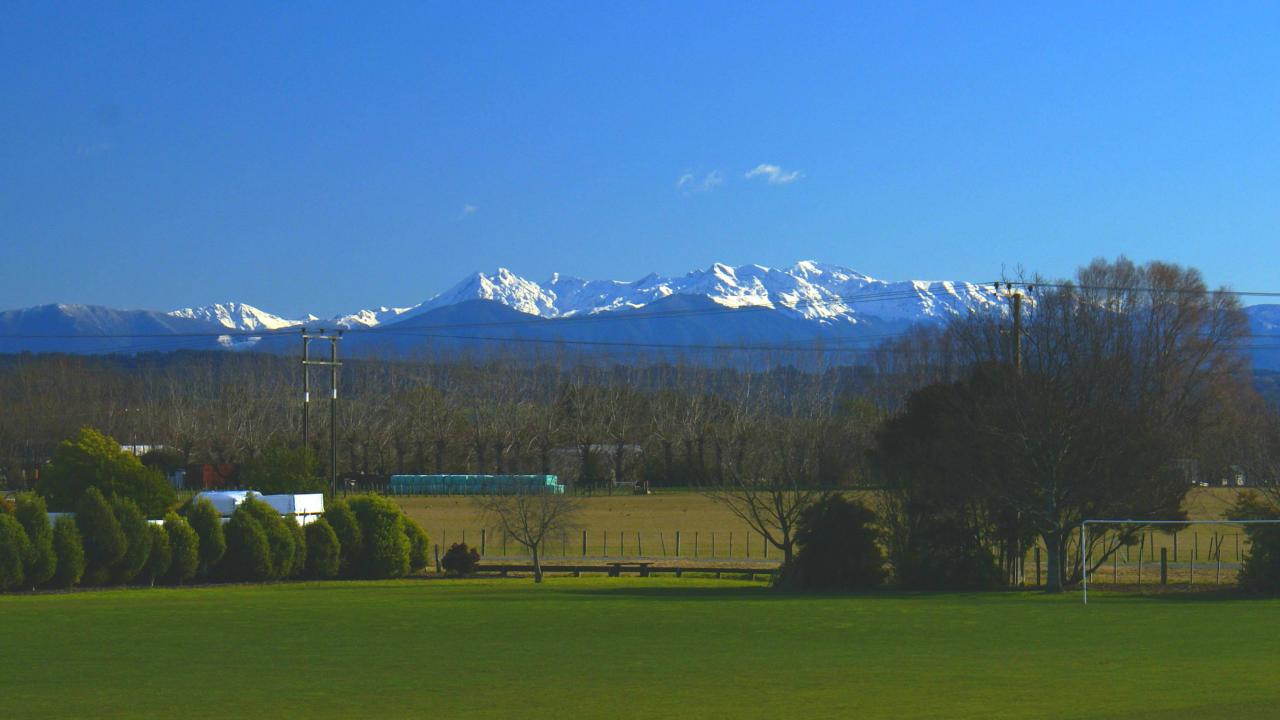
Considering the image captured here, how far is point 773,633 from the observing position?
80.1 ft

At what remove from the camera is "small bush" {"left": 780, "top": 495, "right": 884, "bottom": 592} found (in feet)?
128

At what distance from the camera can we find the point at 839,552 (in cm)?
3922

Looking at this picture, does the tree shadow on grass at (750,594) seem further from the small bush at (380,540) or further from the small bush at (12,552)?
the small bush at (12,552)

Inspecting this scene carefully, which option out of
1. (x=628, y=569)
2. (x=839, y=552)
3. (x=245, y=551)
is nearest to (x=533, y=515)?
(x=628, y=569)

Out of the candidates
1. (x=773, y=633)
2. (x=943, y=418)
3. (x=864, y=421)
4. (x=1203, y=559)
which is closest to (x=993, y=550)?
(x=943, y=418)

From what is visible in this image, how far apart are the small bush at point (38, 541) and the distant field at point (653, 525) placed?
2574 cm

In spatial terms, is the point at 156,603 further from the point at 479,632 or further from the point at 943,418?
the point at 943,418

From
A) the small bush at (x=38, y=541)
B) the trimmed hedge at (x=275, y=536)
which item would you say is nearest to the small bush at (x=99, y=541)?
the small bush at (x=38, y=541)

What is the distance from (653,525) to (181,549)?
1558 inches

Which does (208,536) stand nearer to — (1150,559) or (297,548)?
(297,548)

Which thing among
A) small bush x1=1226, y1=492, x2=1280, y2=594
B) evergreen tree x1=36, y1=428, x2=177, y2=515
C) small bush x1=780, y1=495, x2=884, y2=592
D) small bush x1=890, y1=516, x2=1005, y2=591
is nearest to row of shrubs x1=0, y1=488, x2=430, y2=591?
evergreen tree x1=36, y1=428, x2=177, y2=515

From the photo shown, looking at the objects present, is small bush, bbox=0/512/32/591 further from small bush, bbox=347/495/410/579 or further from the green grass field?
small bush, bbox=347/495/410/579

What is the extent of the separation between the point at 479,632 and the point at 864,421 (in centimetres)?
7268

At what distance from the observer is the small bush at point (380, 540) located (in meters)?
51.6
